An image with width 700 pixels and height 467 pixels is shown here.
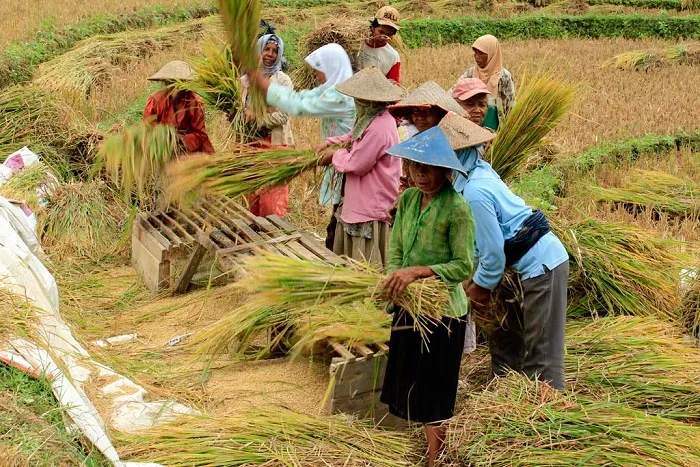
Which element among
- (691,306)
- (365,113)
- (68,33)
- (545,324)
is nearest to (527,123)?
(365,113)

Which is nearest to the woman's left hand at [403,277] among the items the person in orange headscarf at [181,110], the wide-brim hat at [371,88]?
the wide-brim hat at [371,88]

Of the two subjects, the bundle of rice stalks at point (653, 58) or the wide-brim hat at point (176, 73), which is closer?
the wide-brim hat at point (176, 73)

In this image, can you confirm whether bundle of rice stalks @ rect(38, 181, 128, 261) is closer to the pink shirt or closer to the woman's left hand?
the pink shirt

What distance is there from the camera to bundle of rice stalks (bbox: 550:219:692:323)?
4.33 meters

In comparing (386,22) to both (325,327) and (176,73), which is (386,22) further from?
(325,327)

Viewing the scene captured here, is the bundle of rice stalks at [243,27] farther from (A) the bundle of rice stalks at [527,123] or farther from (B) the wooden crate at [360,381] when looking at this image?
(B) the wooden crate at [360,381]

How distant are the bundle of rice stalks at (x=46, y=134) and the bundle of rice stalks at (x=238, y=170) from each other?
2.30 meters

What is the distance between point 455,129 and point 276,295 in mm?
947

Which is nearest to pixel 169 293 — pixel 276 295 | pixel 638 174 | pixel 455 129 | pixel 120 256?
pixel 120 256

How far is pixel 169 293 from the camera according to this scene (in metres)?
4.81

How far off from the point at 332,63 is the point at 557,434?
2379mm

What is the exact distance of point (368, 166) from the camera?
4.14m

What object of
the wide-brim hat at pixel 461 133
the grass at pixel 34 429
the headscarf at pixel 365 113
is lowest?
the grass at pixel 34 429

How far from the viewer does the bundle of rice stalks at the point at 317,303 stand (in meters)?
2.97
